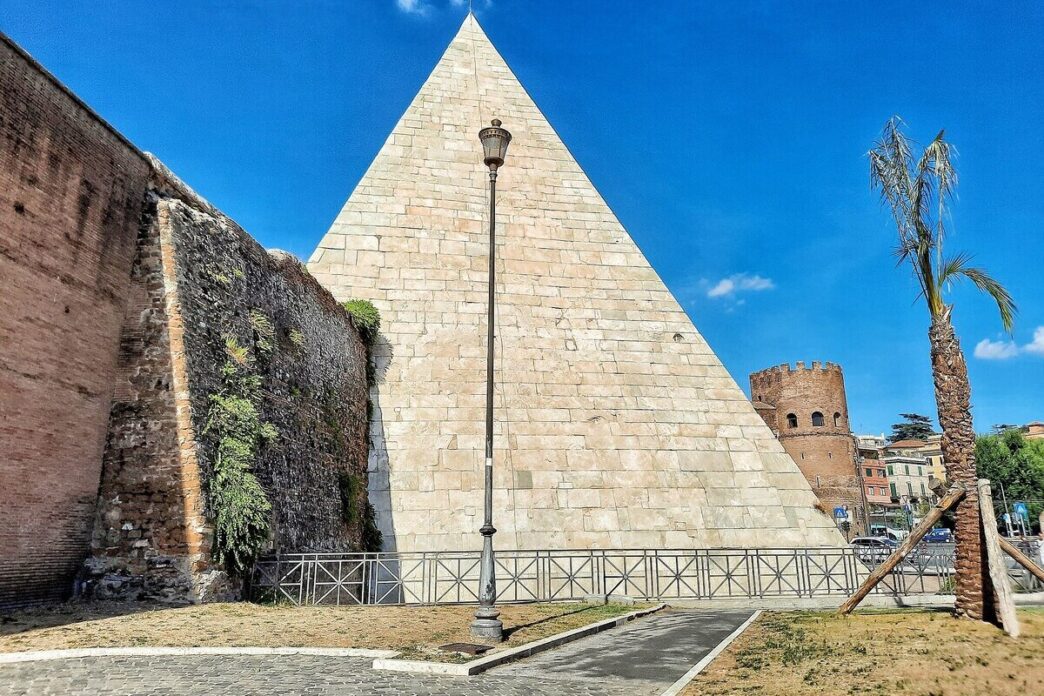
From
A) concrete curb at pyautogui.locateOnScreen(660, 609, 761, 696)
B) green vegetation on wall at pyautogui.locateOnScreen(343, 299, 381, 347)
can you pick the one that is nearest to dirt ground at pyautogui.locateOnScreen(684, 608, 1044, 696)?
concrete curb at pyautogui.locateOnScreen(660, 609, 761, 696)

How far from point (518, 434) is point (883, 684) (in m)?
9.28

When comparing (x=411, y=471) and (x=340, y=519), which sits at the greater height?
(x=411, y=471)

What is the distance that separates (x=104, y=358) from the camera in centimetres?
847

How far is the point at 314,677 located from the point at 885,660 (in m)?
4.48

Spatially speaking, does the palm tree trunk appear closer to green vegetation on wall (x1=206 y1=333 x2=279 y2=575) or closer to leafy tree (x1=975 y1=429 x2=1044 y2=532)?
green vegetation on wall (x1=206 y1=333 x2=279 y2=575)

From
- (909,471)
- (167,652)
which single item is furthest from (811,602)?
(909,471)

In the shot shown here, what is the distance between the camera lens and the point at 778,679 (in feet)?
17.0

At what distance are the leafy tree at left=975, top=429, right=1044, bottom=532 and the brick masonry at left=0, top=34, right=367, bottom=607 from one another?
50572 millimetres

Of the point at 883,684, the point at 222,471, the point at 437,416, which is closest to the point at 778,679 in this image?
the point at 883,684

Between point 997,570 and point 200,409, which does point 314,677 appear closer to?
point 200,409

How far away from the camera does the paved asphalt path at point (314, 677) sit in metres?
4.62

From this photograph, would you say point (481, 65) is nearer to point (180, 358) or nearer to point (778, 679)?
point (180, 358)

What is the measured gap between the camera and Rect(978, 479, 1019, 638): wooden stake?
6.63 meters

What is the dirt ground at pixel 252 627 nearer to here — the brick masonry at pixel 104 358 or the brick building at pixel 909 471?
the brick masonry at pixel 104 358
